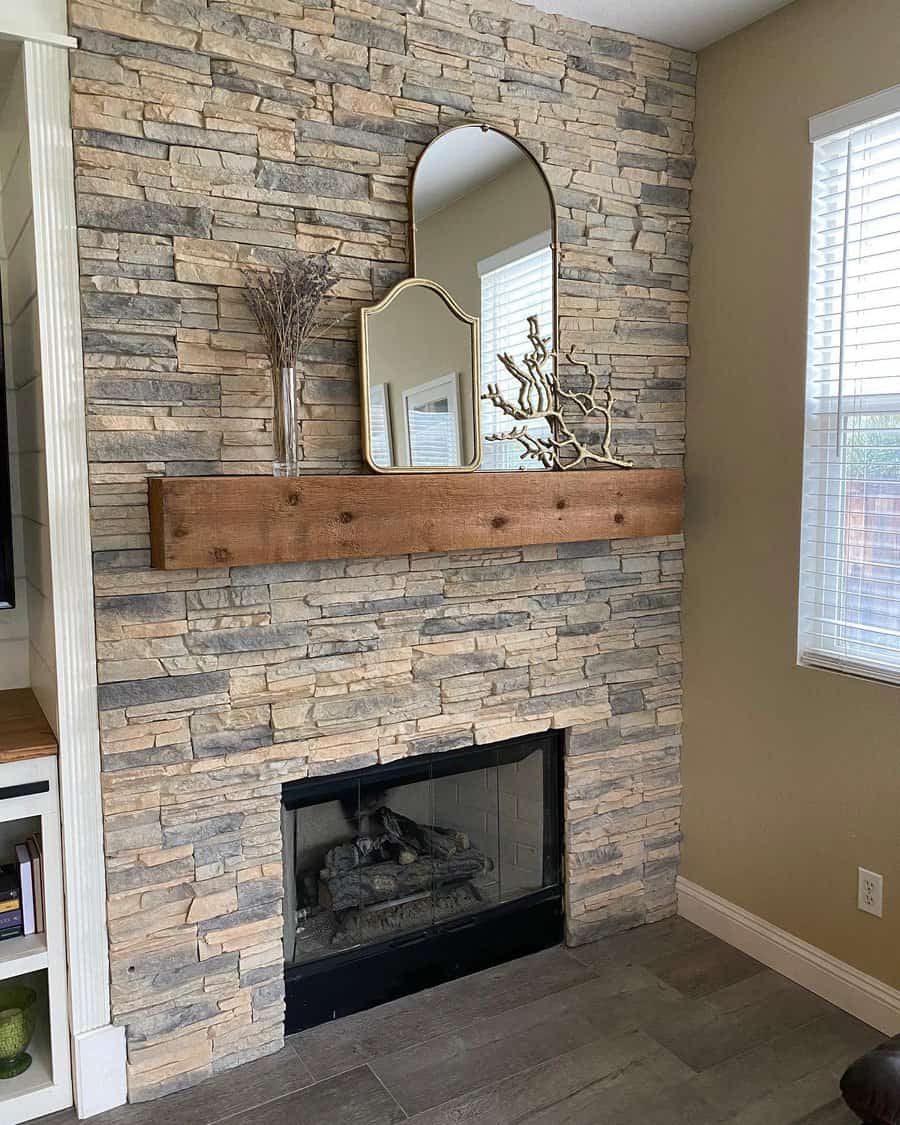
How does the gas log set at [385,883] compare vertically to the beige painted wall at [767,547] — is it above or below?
below

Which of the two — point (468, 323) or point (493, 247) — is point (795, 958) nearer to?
point (468, 323)

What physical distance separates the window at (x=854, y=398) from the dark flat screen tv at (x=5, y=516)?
2053 mm

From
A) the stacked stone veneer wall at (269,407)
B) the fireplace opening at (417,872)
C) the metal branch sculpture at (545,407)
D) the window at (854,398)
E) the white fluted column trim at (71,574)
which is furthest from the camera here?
the metal branch sculpture at (545,407)

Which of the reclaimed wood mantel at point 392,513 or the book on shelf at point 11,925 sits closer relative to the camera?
the reclaimed wood mantel at point 392,513

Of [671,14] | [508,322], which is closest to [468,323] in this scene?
[508,322]

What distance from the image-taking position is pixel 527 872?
9.40 feet

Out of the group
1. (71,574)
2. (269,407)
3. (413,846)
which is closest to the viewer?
(71,574)

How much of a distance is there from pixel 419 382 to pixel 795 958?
193 centimetres

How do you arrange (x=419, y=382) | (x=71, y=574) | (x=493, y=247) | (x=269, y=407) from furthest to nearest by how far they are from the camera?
(x=493, y=247) < (x=419, y=382) < (x=269, y=407) < (x=71, y=574)

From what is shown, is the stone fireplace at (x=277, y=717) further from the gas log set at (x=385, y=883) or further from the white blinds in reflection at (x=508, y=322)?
the white blinds in reflection at (x=508, y=322)

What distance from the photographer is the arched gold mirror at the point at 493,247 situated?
8.03 feet

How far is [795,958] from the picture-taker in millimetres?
2695

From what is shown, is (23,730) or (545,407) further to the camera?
(545,407)

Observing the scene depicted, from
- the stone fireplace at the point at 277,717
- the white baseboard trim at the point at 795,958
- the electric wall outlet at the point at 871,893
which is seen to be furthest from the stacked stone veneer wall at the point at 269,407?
the electric wall outlet at the point at 871,893
